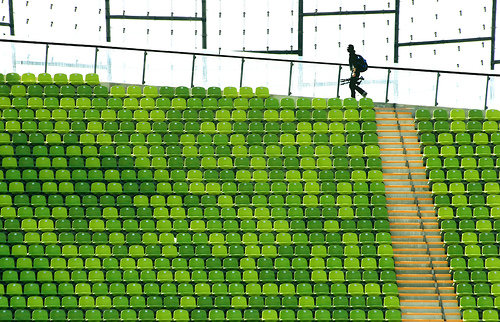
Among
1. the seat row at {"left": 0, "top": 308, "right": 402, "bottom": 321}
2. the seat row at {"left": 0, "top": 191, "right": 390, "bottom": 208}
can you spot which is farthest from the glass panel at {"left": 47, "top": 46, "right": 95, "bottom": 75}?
the seat row at {"left": 0, "top": 308, "right": 402, "bottom": 321}

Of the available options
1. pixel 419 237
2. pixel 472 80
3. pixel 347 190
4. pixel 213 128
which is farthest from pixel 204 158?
pixel 472 80

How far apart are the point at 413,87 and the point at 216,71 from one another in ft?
13.6

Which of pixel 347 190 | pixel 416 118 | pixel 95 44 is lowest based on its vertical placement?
pixel 347 190

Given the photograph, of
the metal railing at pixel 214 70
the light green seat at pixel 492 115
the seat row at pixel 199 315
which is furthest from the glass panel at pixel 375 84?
the seat row at pixel 199 315

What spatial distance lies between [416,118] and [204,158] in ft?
14.8

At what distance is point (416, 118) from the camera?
23109 mm

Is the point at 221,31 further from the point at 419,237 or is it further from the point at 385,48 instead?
the point at 419,237

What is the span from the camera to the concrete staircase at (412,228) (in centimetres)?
2005

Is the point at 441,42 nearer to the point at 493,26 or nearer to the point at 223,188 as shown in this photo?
the point at 493,26

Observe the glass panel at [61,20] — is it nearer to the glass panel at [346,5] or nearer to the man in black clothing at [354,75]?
the glass panel at [346,5]

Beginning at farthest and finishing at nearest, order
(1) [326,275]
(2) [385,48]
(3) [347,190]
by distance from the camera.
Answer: (2) [385,48]
(3) [347,190]
(1) [326,275]

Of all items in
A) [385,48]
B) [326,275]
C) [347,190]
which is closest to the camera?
[326,275]

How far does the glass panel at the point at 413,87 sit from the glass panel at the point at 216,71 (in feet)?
10.8

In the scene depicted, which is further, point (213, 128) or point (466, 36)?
point (466, 36)
